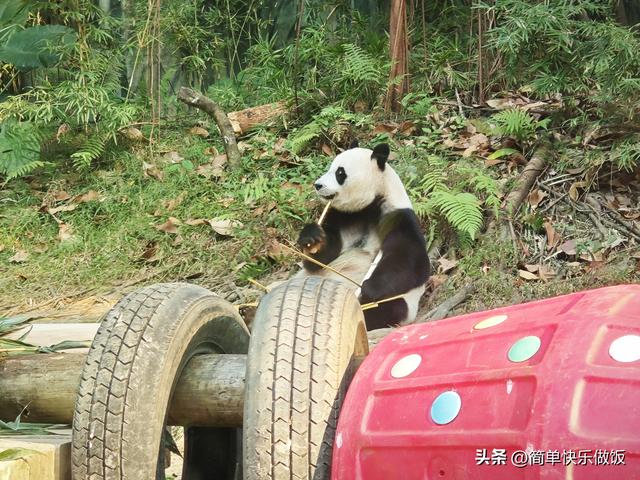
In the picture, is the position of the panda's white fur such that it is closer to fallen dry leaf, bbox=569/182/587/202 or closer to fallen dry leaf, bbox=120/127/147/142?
fallen dry leaf, bbox=569/182/587/202

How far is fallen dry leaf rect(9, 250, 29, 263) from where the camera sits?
7.37m

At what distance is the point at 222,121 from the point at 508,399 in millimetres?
6242

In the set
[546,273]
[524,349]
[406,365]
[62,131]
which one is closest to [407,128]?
[546,273]

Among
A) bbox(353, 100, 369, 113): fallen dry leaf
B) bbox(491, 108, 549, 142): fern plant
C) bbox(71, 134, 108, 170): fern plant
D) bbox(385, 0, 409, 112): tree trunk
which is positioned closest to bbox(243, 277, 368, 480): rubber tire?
bbox(491, 108, 549, 142): fern plant

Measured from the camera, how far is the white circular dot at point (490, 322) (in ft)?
7.39

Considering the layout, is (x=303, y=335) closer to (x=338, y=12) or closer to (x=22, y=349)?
(x=22, y=349)

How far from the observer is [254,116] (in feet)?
27.5

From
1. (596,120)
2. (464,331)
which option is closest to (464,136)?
(596,120)

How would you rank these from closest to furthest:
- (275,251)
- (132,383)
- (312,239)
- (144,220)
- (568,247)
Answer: (132,383) < (312,239) < (568,247) < (275,251) < (144,220)

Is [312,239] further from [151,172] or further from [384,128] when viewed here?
[151,172]

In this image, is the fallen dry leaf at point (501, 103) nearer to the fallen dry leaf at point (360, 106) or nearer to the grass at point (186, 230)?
the grass at point (186, 230)

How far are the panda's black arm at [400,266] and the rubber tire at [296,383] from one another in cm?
294

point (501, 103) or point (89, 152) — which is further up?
point (501, 103)

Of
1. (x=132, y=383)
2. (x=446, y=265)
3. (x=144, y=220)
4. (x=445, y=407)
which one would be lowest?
(x=446, y=265)
